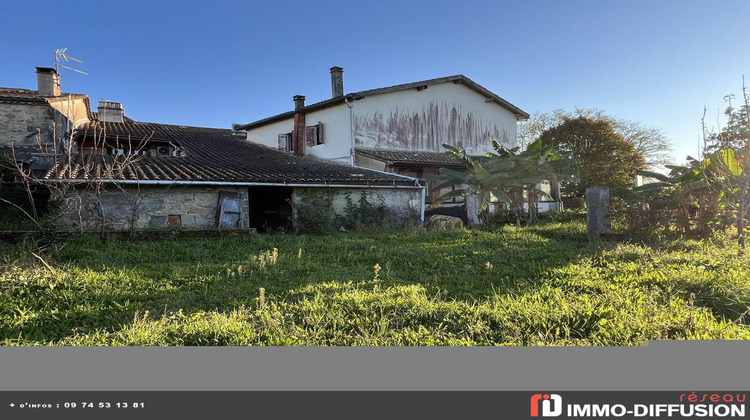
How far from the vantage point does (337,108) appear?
19.3 m

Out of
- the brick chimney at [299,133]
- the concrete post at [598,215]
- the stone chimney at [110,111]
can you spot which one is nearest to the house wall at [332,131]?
the brick chimney at [299,133]

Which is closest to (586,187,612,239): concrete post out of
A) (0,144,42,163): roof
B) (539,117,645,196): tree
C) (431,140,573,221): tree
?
(431,140,573,221): tree

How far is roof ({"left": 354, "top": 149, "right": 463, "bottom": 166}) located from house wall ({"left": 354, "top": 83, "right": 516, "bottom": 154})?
0.39 meters

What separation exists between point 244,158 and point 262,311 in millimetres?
13232

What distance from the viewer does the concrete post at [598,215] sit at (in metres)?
10.4

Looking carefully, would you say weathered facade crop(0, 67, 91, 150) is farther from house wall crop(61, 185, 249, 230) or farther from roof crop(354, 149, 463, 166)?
roof crop(354, 149, 463, 166)

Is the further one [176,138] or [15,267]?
[176,138]

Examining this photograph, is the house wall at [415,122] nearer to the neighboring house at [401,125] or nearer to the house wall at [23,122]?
the neighboring house at [401,125]

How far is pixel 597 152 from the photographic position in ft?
84.2

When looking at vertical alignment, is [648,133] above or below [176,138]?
above

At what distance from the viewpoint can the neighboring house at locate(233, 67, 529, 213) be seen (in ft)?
→ 61.4

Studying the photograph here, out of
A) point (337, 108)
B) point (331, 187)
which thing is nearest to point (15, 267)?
point (331, 187)
